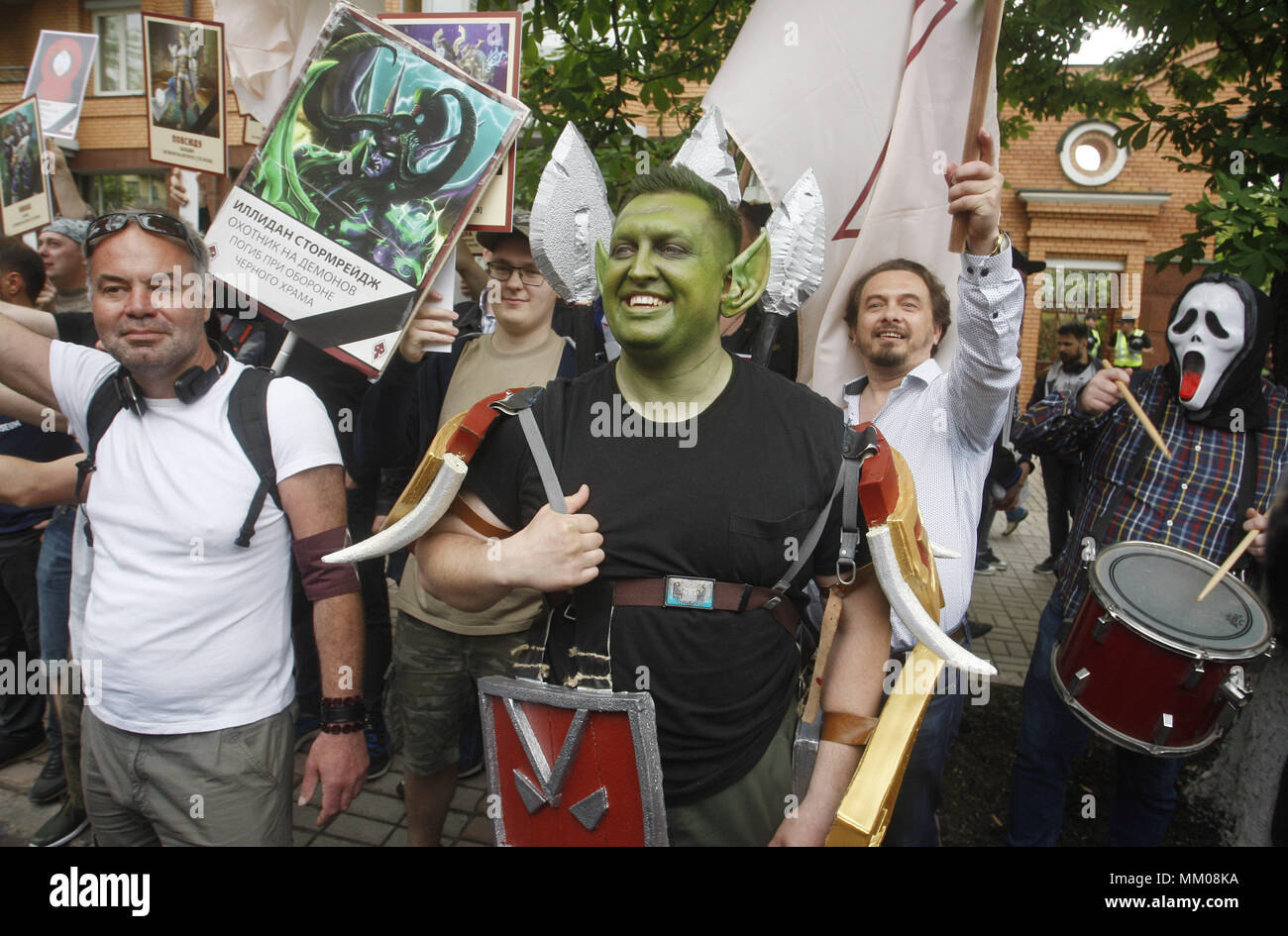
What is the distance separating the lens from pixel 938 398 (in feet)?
7.84

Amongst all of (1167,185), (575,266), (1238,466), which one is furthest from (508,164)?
(1167,185)

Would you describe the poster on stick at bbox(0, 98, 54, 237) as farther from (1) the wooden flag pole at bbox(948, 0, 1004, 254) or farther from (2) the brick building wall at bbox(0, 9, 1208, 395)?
(2) the brick building wall at bbox(0, 9, 1208, 395)

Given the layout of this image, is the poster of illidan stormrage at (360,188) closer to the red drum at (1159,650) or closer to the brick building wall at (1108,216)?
the red drum at (1159,650)

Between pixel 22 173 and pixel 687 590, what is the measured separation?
408 cm

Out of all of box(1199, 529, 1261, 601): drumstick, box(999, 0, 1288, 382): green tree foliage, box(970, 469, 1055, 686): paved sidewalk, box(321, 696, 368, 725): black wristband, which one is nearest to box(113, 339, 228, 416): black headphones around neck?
box(321, 696, 368, 725): black wristband

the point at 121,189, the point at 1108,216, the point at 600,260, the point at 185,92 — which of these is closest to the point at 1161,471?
the point at 600,260

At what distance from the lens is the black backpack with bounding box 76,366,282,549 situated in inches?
75.1

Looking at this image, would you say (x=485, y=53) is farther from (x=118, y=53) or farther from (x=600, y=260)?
(x=118, y=53)

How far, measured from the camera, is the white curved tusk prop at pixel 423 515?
1509mm

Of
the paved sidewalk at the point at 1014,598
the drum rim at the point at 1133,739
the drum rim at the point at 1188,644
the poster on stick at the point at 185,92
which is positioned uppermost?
the poster on stick at the point at 185,92

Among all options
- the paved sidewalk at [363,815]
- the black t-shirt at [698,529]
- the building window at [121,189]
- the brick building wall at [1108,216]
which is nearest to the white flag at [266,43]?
the black t-shirt at [698,529]

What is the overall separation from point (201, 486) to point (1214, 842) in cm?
391

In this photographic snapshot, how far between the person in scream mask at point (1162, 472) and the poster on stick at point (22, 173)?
14.8 feet
